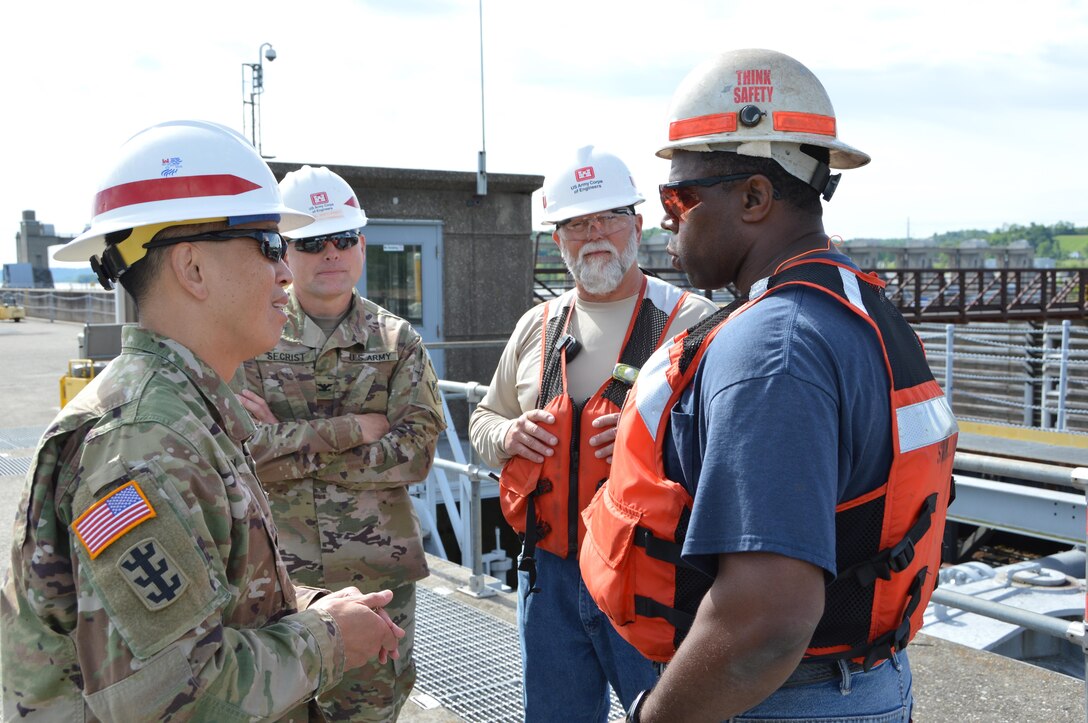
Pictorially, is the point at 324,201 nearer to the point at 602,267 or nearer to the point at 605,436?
the point at 602,267

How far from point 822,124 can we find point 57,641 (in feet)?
5.65

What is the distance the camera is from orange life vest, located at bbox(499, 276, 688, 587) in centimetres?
282

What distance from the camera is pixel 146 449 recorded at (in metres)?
1.60

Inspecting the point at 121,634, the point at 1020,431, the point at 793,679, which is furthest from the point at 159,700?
the point at 1020,431

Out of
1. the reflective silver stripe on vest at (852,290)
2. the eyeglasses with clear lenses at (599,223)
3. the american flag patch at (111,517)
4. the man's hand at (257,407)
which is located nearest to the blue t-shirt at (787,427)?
the reflective silver stripe on vest at (852,290)

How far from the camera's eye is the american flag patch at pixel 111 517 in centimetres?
152

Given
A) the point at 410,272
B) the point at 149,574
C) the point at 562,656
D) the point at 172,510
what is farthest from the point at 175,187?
the point at 410,272

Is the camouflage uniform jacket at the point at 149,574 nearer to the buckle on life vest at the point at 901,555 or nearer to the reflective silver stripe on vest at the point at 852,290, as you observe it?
the buckle on life vest at the point at 901,555

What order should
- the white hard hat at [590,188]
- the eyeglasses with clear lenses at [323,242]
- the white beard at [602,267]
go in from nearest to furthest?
the white beard at [602,267] → the white hard hat at [590,188] → the eyeglasses with clear lenses at [323,242]

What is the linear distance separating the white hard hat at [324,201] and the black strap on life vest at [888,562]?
7.74 feet

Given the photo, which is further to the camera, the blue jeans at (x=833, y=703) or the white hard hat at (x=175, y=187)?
the white hard hat at (x=175, y=187)

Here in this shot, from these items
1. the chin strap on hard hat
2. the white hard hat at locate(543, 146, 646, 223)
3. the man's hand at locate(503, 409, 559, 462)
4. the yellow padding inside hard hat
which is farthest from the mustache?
the yellow padding inside hard hat

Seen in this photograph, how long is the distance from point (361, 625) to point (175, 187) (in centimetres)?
96

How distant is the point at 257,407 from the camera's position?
3250 millimetres
